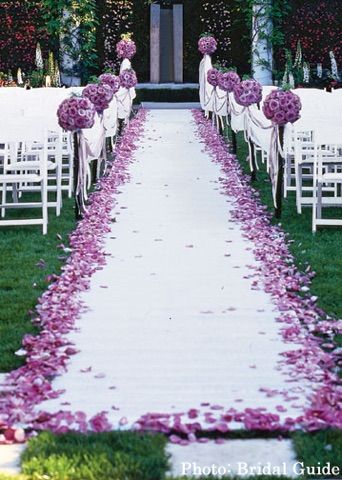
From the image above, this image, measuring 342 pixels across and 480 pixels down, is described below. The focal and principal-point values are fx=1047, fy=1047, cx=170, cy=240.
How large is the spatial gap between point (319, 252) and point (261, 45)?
16029mm

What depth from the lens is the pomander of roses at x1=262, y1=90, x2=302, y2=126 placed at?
27.0ft

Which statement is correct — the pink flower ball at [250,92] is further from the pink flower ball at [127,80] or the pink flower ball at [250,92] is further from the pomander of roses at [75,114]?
the pink flower ball at [127,80]

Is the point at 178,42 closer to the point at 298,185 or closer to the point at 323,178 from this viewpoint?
the point at 298,185

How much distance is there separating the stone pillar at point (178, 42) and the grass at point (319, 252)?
14.4 meters

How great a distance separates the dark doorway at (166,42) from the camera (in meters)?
25.5

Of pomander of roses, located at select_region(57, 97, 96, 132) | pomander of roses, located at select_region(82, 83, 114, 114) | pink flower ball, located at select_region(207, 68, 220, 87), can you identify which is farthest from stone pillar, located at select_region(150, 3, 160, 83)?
pomander of roses, located at select_region(57, 97, 96, 132)

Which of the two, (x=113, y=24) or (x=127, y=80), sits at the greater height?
(x=113, y=24)

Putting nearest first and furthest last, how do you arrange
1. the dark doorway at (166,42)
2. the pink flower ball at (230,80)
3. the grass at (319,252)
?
the grass at (319,252) → the pink flower ball at (230,80) → the dark doorway at (166,42)

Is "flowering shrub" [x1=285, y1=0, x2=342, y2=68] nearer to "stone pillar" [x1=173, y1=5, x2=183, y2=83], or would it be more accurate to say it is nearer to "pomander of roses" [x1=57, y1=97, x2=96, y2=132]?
"stone pillar" [x1=173, y1=5, x2=183, y2=83]

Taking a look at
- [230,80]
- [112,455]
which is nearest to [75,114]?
[112,455]

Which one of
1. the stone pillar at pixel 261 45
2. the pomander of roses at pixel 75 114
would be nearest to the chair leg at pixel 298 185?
the pomander of roses at pixel 75 114

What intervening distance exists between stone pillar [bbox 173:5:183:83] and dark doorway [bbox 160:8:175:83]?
140cm

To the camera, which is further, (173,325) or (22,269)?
(22,269)

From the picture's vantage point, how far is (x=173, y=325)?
5.44 metres
